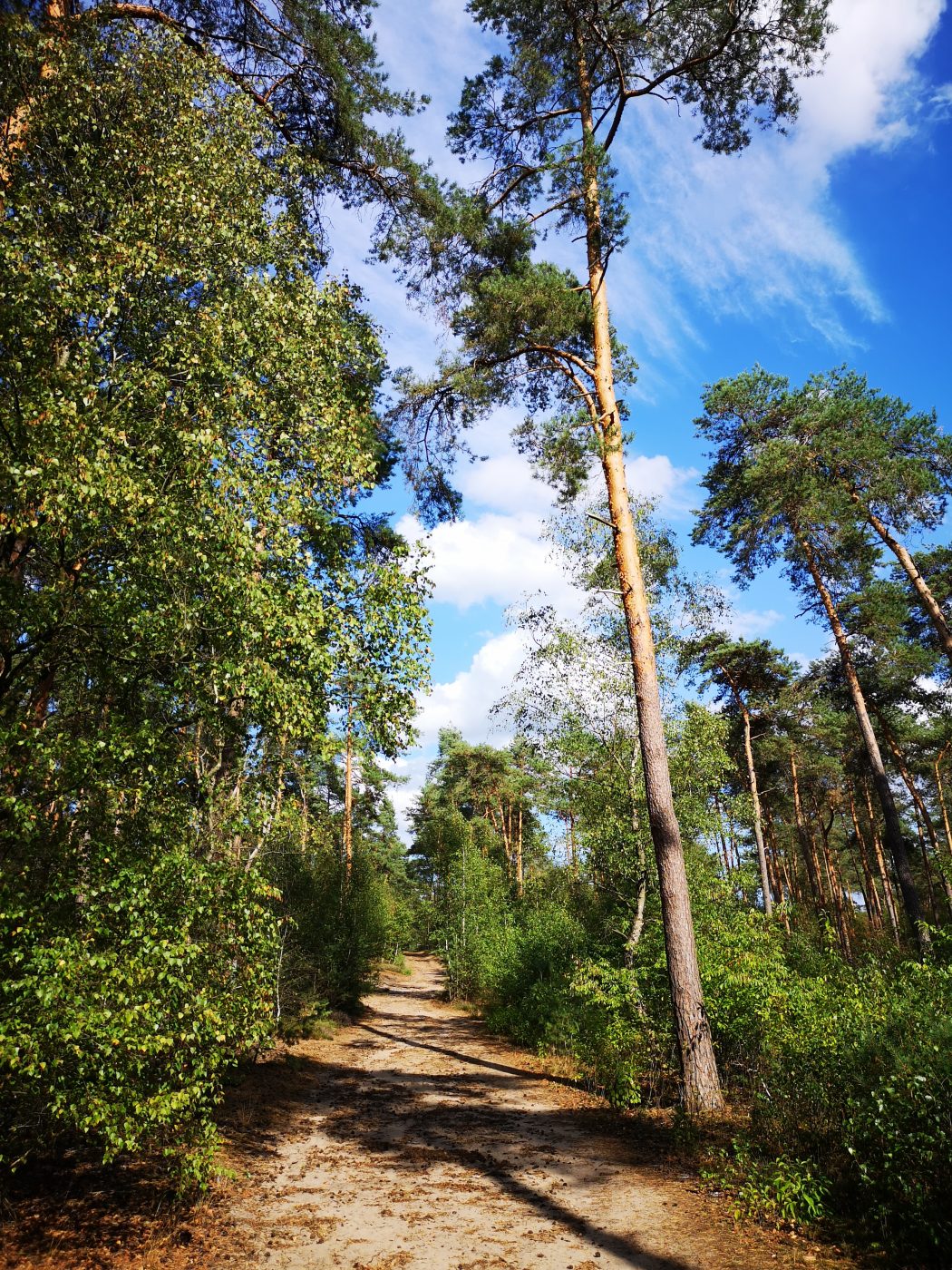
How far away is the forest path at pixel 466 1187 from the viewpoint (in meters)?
5.14

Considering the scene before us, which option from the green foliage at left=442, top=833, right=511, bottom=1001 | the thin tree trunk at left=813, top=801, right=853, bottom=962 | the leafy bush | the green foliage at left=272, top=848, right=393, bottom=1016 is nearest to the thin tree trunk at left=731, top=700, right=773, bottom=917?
the thin tree trunk at left=813, top=801, right=853, bottom=962

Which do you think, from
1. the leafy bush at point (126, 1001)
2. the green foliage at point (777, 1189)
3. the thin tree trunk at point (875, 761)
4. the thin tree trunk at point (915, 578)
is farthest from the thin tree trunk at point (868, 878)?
the leafy bush at point (126, 1001)

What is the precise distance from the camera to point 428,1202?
6.29 m

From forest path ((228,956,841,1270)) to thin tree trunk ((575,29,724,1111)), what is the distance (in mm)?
1265

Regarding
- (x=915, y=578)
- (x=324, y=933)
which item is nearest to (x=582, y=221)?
(x=915, y=578)

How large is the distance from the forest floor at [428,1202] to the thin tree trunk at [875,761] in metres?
11.8

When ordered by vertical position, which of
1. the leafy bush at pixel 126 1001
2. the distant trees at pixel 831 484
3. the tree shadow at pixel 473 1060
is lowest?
the tree shadow at pixel 473 1060

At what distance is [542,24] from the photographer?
33.7ft

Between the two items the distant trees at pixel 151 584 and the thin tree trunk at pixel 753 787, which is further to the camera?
the thin tree trunk at pixel 753 787

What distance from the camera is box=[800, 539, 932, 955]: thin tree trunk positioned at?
17.2 meters

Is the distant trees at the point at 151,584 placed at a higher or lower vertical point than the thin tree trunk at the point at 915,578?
lower

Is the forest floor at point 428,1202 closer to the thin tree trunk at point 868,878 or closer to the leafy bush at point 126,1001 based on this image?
the leafy bush at point 126,1001

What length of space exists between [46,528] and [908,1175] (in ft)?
26.9

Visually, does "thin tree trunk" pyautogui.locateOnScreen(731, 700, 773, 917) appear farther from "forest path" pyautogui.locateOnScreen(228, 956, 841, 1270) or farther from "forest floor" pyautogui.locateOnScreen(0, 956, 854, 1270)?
"forest floor" pyautogui.locateOnScreen(0, 956, 854, 1270)
